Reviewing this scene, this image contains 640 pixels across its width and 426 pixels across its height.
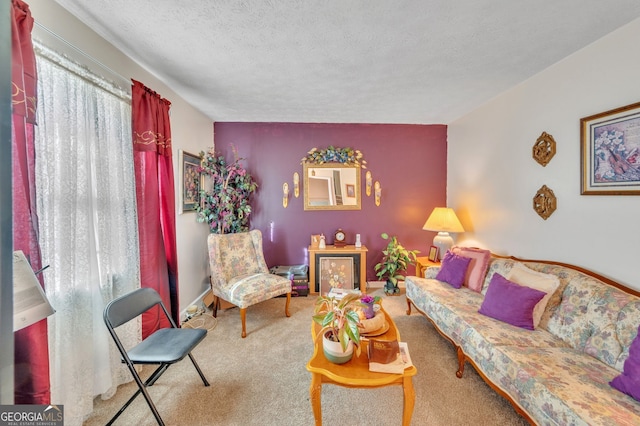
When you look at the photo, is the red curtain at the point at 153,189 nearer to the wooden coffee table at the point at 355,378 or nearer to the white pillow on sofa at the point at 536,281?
the wooden coffee table at the point at 355,378

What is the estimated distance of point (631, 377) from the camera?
1.24 metres

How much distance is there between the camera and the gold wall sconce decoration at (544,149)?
2180 millimetres

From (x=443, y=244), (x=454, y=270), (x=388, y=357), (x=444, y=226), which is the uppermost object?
(x=444, y=226)

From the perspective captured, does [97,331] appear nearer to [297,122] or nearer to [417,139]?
[297,122]

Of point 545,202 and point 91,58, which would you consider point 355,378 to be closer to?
point 545,202

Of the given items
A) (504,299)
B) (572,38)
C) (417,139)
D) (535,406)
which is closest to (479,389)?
(535,406)

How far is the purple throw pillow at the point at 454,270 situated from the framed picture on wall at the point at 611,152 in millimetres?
1123

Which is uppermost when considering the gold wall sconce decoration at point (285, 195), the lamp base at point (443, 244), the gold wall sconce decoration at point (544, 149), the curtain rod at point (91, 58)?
the curtain rod at point (91, 58)

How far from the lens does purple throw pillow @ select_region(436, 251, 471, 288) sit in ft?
8.50

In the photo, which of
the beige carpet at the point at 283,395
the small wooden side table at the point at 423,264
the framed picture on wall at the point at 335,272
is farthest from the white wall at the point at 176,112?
the small wooden side table at the point at 423,264

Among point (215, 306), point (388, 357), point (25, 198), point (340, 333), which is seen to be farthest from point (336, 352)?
point (215, 306)

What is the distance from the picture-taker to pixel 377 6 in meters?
1.46

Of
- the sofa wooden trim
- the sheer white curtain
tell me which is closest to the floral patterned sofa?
the sofa wooden trim

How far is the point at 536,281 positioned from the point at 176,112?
12.4 ft
